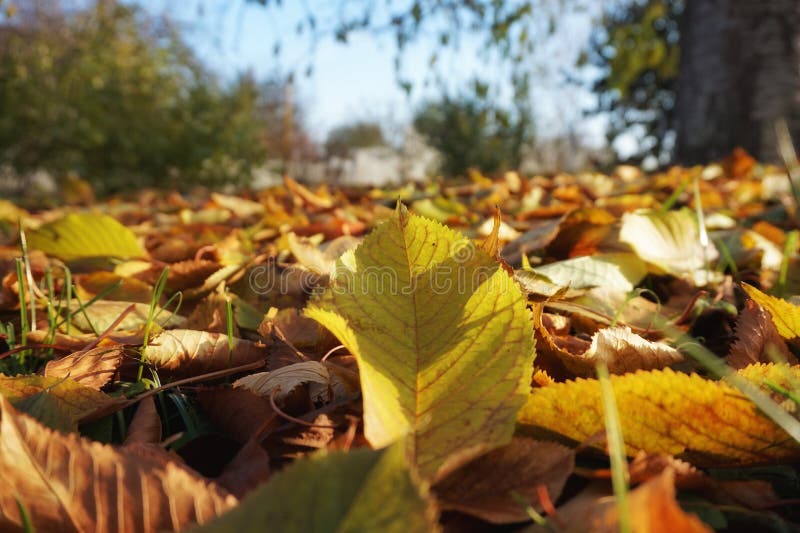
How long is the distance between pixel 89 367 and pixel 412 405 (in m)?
0.40

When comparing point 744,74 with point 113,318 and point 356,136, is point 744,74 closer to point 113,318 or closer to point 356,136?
point 113,318

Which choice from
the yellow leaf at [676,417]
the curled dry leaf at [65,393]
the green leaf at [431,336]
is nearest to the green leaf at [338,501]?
the green leaf at [431,336]

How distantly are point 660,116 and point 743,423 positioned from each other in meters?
13.3

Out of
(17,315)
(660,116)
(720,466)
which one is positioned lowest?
(720,466)

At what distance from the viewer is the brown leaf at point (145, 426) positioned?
587 millimetres

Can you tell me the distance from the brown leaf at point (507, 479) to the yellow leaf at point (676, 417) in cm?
4

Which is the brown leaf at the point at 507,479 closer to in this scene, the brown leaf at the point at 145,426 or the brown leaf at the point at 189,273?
the brown leaf at the point at 145,426

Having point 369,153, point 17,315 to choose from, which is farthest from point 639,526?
point 369,153

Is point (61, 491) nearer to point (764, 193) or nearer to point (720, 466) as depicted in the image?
point (720, 466)

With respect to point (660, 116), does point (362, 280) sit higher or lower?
lower

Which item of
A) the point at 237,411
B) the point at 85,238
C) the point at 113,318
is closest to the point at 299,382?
the point at 237,411

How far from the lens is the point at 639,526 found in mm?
281

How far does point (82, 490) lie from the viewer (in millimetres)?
413

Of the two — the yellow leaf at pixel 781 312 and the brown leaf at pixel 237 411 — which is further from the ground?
the yellow leaf at pixel 781 312
